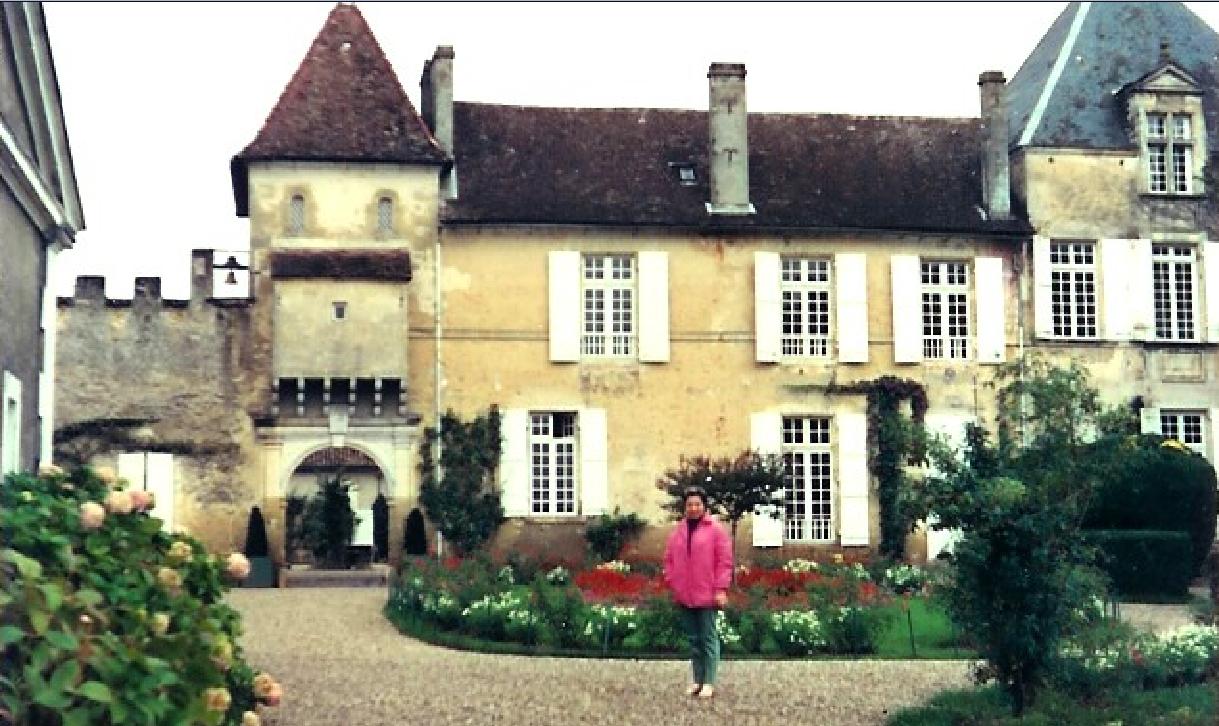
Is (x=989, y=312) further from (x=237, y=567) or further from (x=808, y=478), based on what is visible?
(x=237, y=567)

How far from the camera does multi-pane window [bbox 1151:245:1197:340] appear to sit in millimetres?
26547

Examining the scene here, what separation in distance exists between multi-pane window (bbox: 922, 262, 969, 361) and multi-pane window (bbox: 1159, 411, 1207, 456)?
3.30 m

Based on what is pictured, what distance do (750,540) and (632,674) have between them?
12.3 meters

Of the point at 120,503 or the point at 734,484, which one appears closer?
the point at 120,503

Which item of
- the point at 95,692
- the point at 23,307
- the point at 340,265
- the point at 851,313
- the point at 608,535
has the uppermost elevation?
the point at 340,265

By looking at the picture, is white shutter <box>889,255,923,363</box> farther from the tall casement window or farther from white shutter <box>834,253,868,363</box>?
the tall casement window

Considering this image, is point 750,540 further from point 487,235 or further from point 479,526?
point 487,235

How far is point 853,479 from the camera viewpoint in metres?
25.3

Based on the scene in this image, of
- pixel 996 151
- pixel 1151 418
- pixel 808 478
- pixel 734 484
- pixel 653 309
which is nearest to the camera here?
pixel 734 484

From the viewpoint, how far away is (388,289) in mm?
24156

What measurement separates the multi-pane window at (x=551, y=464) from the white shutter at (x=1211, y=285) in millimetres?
9929

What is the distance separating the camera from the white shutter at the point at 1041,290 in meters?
26.1

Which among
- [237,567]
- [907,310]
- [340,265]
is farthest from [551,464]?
[237,567]

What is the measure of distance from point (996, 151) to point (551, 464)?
8.31 metres
